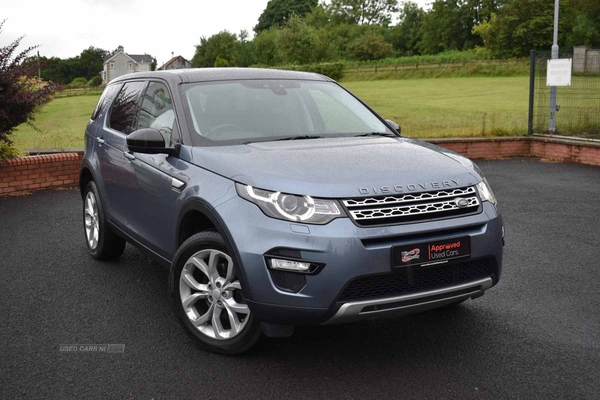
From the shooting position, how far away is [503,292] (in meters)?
5.38

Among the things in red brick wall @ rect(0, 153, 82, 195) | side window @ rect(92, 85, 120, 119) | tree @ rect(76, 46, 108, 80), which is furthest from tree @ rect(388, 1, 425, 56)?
side window @ rect(92, 85, 120, 119)

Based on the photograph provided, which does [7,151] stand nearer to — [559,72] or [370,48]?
[559,72]

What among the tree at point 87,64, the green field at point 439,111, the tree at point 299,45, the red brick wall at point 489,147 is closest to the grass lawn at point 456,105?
the green field at point 439,111

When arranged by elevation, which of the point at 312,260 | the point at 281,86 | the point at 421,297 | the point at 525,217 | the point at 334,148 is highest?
the point at 281,86

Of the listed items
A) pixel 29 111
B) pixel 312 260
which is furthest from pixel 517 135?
pixel 312 260

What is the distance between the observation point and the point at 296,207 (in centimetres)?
364

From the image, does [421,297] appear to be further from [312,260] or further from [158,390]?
[158,390]

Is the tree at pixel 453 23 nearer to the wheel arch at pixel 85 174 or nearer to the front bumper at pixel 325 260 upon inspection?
the wheel arch at pixel 85 174

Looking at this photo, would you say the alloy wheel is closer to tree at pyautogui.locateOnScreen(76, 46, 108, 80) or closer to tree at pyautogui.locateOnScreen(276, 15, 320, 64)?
tree at pyautogui.locateOnScreen(276, 15, 320, 64)

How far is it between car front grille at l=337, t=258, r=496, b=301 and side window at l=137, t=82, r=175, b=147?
1.88 metres

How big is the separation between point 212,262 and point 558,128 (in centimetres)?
1251

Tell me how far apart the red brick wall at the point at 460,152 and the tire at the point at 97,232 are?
451cm

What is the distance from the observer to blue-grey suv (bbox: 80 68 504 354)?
358 cm

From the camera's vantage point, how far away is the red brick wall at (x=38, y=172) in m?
10.5
